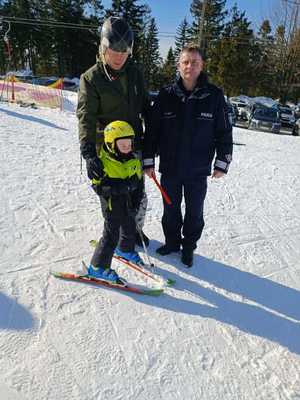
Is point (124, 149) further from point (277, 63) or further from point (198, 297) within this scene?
point (277, 63)

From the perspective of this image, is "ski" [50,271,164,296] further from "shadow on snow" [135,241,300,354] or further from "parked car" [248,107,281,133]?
"parked car" [248,107,281,133]

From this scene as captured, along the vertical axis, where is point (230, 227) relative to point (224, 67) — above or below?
below

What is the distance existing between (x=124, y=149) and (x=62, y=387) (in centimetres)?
157

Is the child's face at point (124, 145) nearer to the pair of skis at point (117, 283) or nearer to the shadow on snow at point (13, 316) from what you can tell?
the pair of skis at point (117, 283)

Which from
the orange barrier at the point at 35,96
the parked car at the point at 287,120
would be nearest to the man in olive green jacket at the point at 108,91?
the orange barrier at the point at 35,96

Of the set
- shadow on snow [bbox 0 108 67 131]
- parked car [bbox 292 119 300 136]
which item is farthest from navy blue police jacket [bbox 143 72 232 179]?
parked car [bbox 292 119 300 136]

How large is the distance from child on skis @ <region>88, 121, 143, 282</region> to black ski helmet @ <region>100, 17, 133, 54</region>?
0.55 m

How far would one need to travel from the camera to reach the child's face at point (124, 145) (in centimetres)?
252

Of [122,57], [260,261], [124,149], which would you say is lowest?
[260,261]

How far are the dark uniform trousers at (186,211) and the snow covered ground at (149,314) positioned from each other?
0.78 ft

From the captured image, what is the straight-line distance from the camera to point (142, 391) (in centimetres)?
198

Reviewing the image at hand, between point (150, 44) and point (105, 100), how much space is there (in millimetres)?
49772

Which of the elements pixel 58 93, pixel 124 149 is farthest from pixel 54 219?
pixel 58 93

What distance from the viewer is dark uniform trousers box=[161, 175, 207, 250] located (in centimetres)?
313
